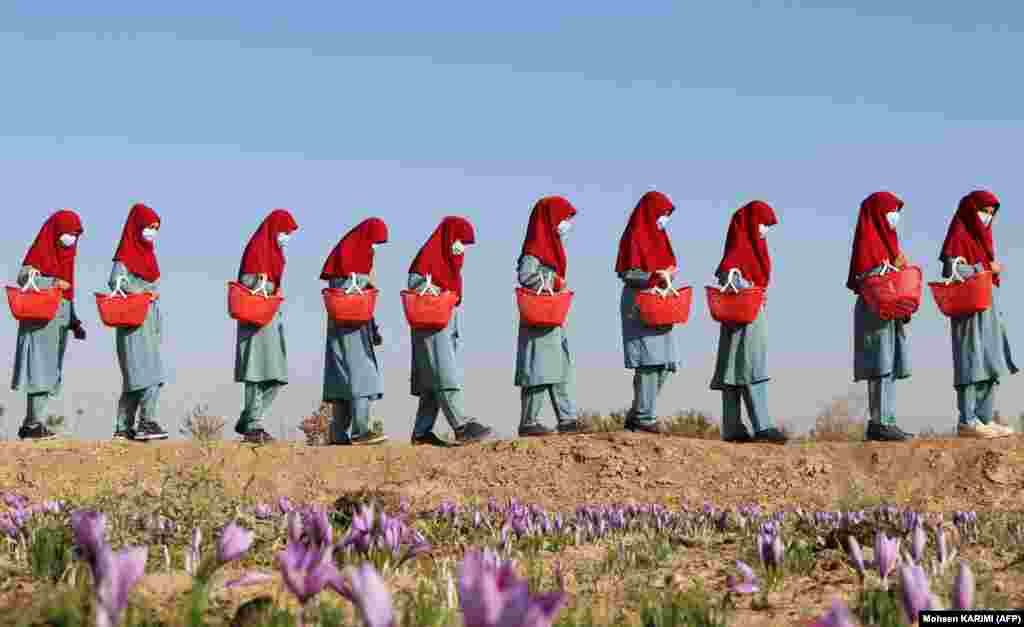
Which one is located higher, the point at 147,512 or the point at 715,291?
the point at 715,291

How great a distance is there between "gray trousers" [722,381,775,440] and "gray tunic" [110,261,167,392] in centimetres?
738

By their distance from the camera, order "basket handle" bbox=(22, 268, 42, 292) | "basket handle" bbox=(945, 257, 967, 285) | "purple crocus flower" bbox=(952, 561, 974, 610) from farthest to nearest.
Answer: "basket handle" bbox=(22, 268, 42, 292), "basket handle" bbox=(945, 257, 967, 285), "purple crocus flower" bbox=(952, 561, 974, 610)

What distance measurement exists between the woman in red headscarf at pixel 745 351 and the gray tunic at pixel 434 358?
3333 millimetres

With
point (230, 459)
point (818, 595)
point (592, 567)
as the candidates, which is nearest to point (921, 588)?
point (818, 595)

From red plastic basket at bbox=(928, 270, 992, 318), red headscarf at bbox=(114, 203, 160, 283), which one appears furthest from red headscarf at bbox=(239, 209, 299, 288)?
red plastic basket at bbox=(928, 270, 992, 318)

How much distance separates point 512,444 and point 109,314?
5.65m

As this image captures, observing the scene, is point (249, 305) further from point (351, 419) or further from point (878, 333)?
point (878, 333)

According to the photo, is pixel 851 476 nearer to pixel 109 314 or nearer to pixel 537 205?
pixel 537 205

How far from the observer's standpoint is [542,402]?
1507 centimetres

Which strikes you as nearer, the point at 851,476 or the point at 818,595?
the point at 818,595

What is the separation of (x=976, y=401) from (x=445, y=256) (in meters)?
7.09

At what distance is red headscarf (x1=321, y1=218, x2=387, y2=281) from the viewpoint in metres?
15.3

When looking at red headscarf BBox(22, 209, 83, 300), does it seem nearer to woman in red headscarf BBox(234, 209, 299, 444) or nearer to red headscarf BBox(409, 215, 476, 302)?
woman in red headscarf BBox(234, 209, 299, 444)

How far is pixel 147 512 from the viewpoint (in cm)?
655
